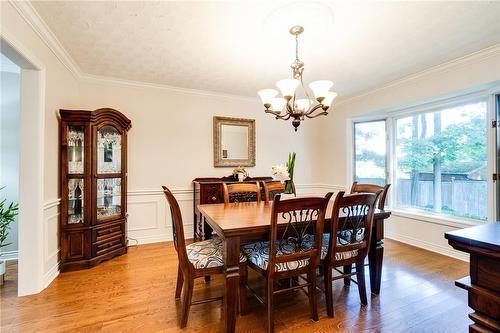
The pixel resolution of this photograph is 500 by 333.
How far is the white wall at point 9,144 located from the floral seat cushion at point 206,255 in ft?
8.85

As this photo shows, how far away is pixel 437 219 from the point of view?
3.22 metres

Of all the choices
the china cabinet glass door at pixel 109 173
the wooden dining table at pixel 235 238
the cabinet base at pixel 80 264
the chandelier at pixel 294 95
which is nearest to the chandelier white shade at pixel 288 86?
the chandelier at pixel 294 95

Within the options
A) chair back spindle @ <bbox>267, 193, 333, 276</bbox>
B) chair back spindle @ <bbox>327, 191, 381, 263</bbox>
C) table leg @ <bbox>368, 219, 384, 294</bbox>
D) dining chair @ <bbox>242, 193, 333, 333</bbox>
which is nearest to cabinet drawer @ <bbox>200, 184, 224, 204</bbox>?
dining chair @ <bbox>242, 193, 333, 333</bbox>

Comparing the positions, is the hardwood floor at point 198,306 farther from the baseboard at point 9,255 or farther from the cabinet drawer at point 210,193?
the cabinet drawer at point 210,193

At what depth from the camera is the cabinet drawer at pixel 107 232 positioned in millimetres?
2801

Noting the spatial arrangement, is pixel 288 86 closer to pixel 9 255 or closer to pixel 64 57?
pixel 64 57

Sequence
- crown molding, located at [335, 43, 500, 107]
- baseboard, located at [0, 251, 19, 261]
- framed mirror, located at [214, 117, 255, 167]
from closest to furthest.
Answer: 1. crown molding, located at [335, 43, 500, 107]
2. baseboard, located at [0, 251, 19, 261]
3. framed mirror, located at [214, 117, 255, 167]

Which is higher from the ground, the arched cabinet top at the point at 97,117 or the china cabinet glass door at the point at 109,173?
the arched cabinet top at the point at 97,117

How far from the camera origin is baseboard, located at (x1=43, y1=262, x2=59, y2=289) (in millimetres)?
2295

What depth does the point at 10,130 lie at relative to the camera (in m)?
2.96

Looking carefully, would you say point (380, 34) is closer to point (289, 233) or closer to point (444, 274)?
point (289, 233)

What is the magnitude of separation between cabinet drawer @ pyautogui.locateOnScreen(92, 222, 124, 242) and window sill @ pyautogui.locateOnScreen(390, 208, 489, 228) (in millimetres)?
4161

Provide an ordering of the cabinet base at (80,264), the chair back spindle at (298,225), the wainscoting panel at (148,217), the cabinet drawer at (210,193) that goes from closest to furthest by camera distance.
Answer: the chair back spindle at (298,225), the cabinet base at (80,264), the cabinet drawer at (210,193), the wainscoting panel at (148,217)

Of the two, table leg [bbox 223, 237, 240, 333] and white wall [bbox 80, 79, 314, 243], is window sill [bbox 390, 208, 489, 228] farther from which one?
table leg [bbox 223, 237, 240, 333]
